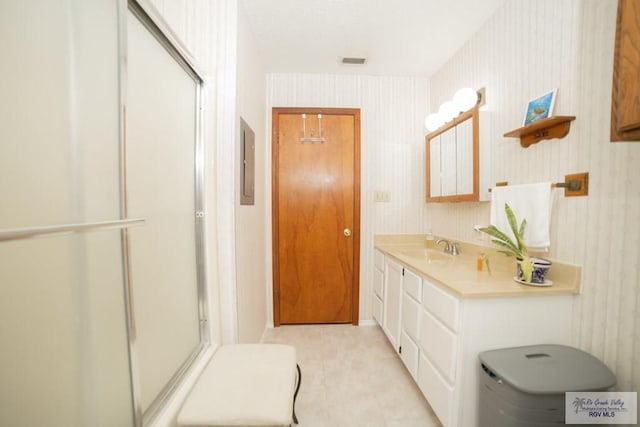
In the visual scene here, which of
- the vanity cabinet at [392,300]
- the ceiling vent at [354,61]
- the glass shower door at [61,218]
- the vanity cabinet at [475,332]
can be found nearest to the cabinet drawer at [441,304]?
the vanity cabinet at [475,332]

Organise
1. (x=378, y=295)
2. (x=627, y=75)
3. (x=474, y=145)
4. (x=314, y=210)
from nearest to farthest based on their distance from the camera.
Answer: (x=627, y=75) → (x=474, y=145) → (x=378, y=295) → (x=314, y=210)

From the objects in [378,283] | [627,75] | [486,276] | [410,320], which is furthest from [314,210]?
[627,75]

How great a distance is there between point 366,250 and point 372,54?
178cm

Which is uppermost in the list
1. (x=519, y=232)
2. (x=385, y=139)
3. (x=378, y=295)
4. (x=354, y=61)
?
(x=354, y=61)

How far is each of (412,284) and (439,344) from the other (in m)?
0.39

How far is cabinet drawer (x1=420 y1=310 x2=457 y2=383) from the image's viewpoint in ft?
3.69

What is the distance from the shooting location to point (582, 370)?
914 millimetres

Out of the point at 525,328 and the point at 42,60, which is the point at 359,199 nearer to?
the point at 525,328

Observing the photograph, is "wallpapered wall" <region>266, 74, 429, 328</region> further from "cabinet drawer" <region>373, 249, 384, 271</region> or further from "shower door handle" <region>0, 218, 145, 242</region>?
"shower door handle" <region>0, 218, 145, 242</region>

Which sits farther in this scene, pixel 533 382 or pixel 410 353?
pixel 410 353

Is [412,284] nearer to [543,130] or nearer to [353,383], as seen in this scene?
[353,383]

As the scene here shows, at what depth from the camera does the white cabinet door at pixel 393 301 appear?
1.79 m

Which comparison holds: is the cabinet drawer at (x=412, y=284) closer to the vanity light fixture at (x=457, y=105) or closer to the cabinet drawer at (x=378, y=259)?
the cabinet drawer at (x=378, y=259)

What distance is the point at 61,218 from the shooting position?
0.61 m
